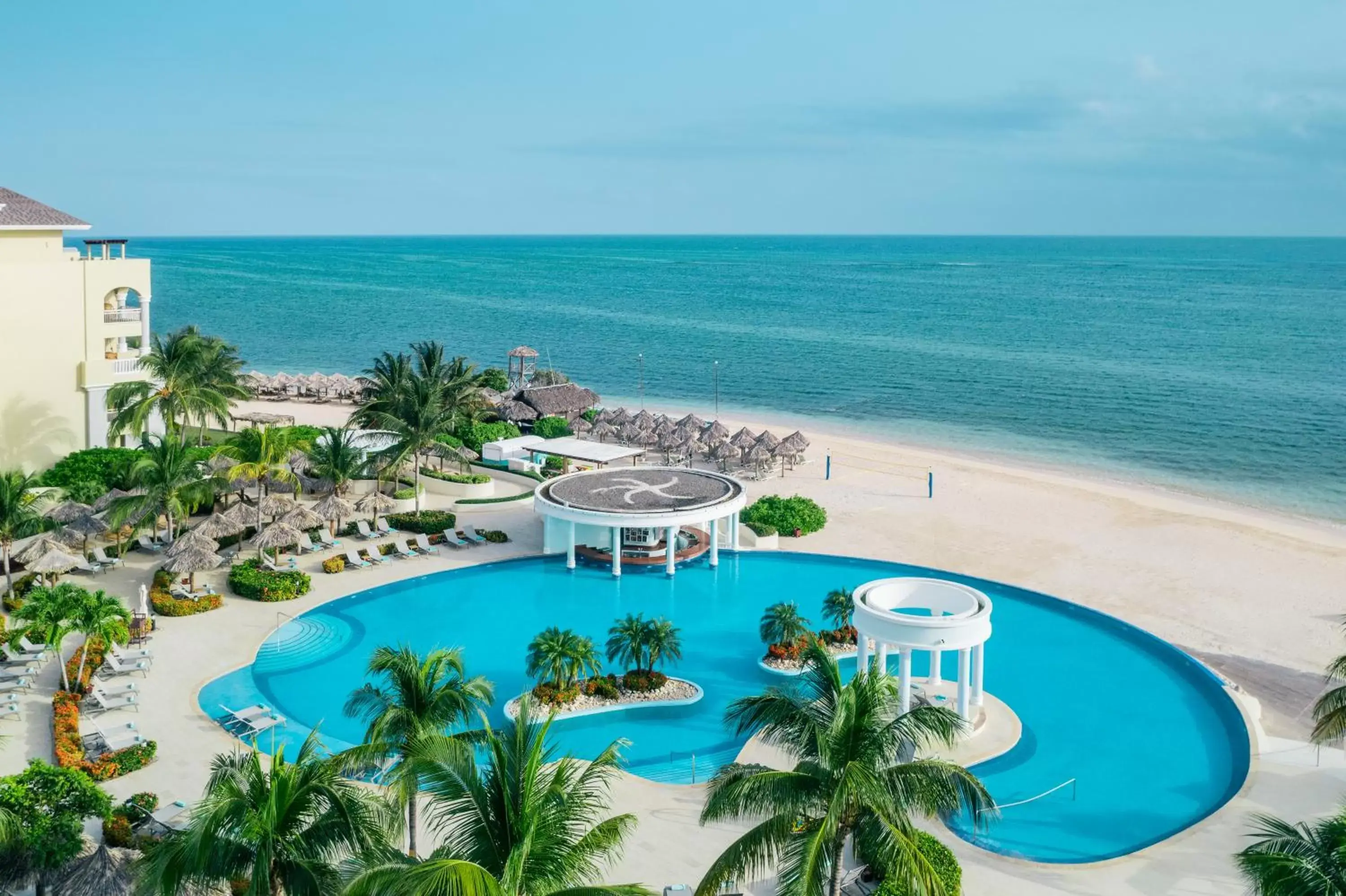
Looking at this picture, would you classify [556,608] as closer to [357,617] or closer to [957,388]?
[357,617]

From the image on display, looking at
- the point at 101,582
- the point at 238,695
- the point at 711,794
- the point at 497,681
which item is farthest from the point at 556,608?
the point at 711,794

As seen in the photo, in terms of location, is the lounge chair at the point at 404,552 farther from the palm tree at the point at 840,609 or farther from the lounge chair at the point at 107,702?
the palm tree at the point at 840,609

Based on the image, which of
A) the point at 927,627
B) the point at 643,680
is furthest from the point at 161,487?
the point at 927,627

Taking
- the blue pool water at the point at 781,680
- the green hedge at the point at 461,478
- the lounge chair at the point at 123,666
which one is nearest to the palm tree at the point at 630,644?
the blue pool water at the point at 781,680

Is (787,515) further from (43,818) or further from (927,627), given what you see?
(43,818)

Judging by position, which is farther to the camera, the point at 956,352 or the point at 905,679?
the point at 956,352

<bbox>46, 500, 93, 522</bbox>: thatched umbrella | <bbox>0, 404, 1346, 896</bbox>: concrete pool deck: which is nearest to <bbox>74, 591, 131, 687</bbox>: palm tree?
Answer: <bbox>0, 404, 1346, 896</bbox>: concrete pool deck
